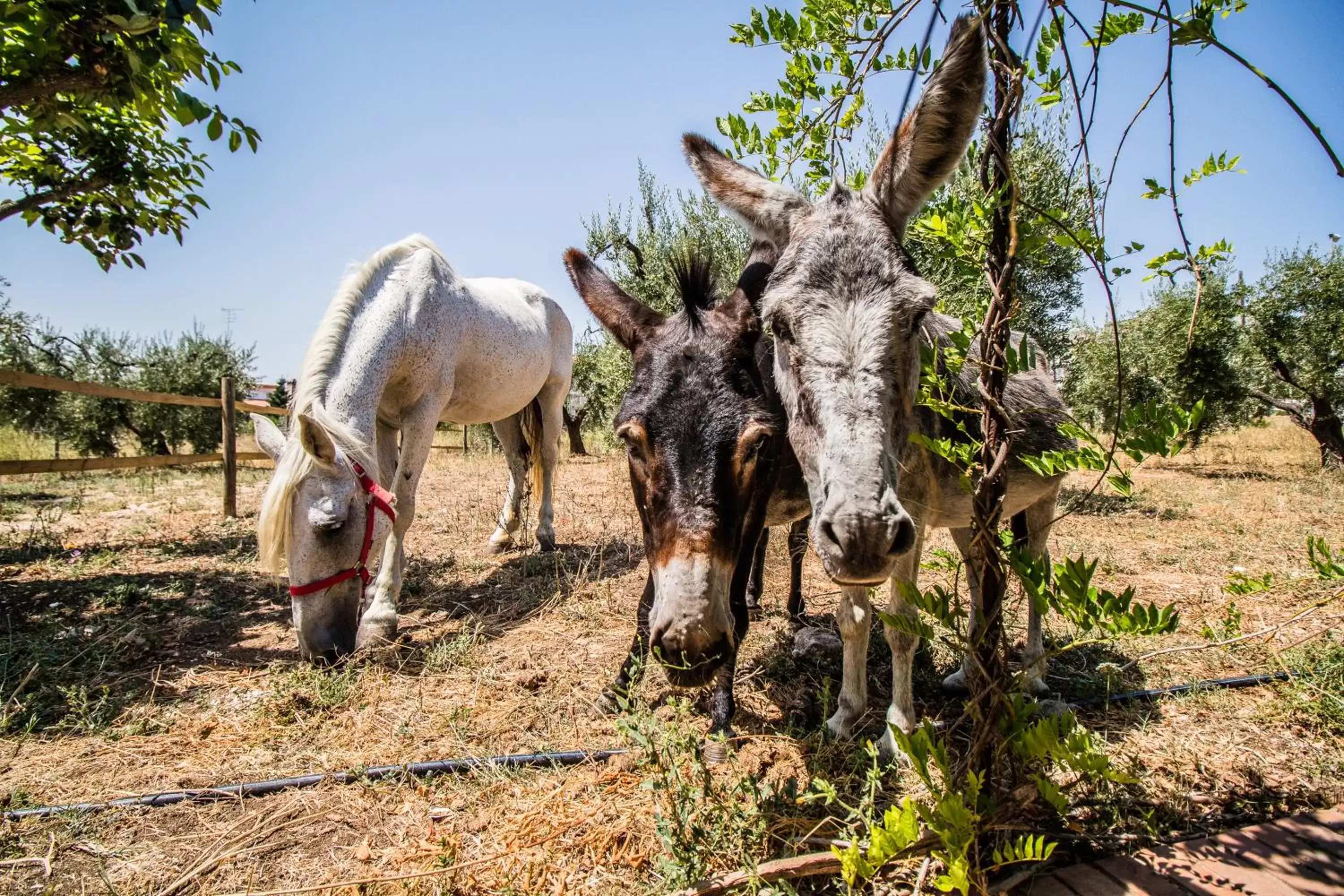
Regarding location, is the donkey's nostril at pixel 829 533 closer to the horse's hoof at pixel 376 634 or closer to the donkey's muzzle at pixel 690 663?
the donkey's muzzle at pixel 690 663

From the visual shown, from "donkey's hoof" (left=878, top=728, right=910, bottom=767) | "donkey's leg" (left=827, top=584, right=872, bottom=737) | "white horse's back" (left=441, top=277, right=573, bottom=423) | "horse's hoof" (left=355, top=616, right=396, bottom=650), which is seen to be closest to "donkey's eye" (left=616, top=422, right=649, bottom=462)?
"donkey's leg" (left=827, top=584, right=872, bottom=737)

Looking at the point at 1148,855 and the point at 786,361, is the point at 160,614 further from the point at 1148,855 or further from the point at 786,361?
the point at 1148,855

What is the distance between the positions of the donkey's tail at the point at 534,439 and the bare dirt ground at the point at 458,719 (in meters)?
1.16

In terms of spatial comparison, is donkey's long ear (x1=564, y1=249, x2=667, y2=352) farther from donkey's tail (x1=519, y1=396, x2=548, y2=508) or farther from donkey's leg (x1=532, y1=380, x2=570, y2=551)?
donkey's tail (x1=519, y1=396, x2=548, y2=508)

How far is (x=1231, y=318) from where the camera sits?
15.1 m

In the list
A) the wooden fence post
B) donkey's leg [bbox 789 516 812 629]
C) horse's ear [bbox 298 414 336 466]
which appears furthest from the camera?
the wooden fence post

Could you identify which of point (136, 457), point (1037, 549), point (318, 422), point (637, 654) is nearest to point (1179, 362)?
point (1037, 549)

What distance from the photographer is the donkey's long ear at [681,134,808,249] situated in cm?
270

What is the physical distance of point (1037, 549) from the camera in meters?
3.64

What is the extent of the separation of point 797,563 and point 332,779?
307 cm

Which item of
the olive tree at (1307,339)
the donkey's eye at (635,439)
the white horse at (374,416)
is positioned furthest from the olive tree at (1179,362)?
the donkey's eye at (635,439)

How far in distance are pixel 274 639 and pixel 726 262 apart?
31.5ft

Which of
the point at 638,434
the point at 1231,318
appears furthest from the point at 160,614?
the point at 1231,318

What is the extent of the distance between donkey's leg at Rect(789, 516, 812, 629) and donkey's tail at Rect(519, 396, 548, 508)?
3.77 m
